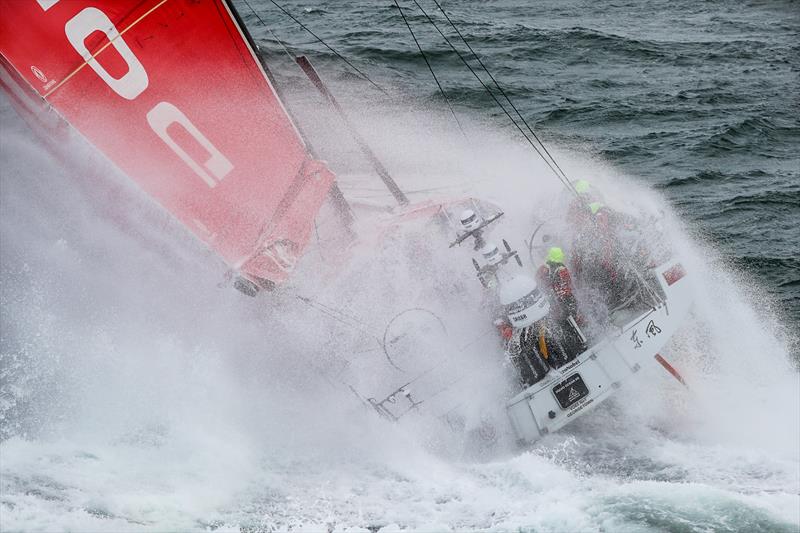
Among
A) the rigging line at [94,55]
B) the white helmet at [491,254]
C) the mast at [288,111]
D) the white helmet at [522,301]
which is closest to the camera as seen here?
the rigging line at [94,55]

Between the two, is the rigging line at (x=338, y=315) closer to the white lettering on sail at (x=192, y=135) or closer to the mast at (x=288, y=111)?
the mast at (x=288, y=111)

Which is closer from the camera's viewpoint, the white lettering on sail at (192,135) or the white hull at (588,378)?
the white lettering on sail at (192,135)

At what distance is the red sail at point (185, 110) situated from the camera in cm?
456

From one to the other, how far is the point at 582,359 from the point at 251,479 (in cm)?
278

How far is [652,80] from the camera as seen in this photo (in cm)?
1230

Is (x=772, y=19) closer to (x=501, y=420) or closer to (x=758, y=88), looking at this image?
(x=758, y=88)

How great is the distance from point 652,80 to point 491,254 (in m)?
7.72

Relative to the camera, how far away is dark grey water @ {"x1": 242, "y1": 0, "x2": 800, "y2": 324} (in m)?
9.21

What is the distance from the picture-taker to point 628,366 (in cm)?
624

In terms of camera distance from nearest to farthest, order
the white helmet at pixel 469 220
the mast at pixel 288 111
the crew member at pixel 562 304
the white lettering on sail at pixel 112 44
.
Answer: the white lettering on sail at pixel 112 44, the mast at pixel 288 111, the white helmet at pixel 469 220, the crew member at pixel 562 304

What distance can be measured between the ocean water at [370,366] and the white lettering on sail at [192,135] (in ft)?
4.50

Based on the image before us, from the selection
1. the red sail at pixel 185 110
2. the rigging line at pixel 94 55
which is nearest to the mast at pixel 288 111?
the red sail at pixel 185 110

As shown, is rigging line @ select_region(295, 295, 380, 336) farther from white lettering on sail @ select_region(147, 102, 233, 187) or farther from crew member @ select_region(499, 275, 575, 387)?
white lettering on sail @ select_region(147, 102, 233, 187)

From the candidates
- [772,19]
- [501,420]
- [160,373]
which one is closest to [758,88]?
[772,19]
